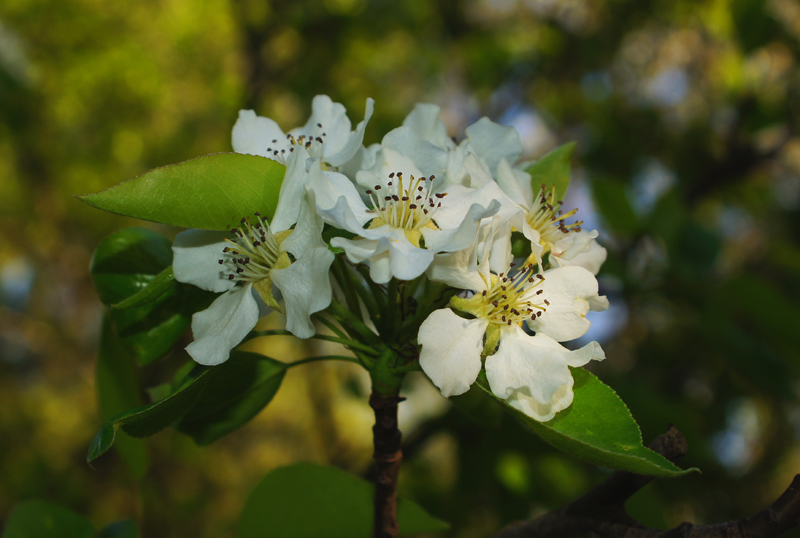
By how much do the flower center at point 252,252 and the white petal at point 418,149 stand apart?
0.67 ft

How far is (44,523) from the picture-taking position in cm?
98

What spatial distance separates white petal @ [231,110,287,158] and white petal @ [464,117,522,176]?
1.05 feet

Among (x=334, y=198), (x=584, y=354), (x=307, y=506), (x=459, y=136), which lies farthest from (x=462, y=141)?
(x=459, y=136)

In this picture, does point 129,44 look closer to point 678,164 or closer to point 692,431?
point 678,164

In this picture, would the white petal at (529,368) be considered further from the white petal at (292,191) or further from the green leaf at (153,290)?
the green leaf at (153,290)

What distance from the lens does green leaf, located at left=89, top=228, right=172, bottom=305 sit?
0.81m

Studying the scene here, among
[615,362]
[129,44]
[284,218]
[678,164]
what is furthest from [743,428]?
[129,44]

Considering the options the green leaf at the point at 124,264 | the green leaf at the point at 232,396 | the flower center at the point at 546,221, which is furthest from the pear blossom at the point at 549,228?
the green leaf at the point at 124,264

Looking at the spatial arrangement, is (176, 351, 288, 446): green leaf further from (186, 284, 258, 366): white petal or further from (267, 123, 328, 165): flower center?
(267, 123, 328, 165): flower center

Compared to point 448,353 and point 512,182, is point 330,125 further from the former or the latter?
point 448,353

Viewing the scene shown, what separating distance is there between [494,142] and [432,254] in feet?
1.05

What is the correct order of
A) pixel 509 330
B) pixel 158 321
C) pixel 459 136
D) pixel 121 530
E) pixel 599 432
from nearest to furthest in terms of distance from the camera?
1. pixel 599 432
2. pixel 509 330
3. pixel 158 321
4. pixel 121 530
5. pixel 459 136

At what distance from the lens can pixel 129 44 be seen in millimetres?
3854

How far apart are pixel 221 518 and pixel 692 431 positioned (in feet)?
11.8
